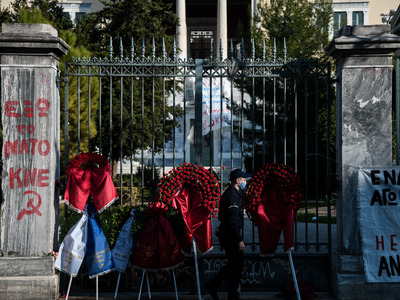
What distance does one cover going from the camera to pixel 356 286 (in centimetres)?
773

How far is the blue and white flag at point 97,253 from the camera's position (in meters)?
7.77

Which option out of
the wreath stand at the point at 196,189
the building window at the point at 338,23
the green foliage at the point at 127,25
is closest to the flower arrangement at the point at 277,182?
the wreath stand at the point at 196,189

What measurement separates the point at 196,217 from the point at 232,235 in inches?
26.2

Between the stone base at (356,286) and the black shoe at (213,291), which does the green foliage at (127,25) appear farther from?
the stone base at (356,286)

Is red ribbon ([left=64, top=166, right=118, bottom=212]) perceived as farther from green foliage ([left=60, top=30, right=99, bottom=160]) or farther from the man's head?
green foliage ([left=60, top=30, right=99, bottom=160])

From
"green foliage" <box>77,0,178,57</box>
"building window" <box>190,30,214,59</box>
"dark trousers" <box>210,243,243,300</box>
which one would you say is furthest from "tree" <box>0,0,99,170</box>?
"building window" <box>190,30,214,59</box>

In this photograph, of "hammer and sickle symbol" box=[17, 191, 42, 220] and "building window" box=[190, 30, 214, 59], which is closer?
"hammer and sickle symbol" box=[17, 191, 42, 220]

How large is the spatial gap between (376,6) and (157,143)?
28540 mm

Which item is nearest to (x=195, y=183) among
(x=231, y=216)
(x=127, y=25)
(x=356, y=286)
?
(x=231, y=216)

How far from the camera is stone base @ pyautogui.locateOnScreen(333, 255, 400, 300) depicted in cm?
769

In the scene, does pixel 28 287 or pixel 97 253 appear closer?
pixel 28 287

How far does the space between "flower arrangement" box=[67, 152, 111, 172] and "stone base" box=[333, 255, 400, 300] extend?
11.9 feet

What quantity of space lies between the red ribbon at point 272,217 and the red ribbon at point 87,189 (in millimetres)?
2156

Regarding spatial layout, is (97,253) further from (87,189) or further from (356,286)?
(356,286)
